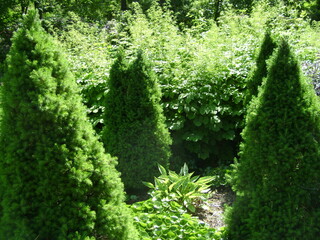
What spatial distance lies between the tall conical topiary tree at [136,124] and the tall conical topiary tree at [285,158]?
2.05m

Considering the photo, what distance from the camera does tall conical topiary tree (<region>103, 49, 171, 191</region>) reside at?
15.3 ft

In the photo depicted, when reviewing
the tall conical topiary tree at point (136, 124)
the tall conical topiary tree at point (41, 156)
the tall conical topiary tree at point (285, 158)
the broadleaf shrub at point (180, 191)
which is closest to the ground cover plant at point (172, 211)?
the broadleaf shrub at point (180, 191)

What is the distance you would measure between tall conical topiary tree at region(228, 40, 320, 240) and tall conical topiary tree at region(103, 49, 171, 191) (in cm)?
205

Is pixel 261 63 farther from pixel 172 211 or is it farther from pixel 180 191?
pixel 172 211

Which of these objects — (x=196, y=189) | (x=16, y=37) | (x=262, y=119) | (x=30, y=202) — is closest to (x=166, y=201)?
(x=196, y=189)

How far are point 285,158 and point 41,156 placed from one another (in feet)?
5.92

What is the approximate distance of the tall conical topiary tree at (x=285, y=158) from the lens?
8.75 feet

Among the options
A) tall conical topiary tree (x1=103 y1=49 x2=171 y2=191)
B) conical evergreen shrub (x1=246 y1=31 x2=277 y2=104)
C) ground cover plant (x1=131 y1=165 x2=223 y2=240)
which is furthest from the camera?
conical evergreen shrub (x1=246 y1=31 x2=277 y2=104)

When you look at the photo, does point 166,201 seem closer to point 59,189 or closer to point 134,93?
point 134,93

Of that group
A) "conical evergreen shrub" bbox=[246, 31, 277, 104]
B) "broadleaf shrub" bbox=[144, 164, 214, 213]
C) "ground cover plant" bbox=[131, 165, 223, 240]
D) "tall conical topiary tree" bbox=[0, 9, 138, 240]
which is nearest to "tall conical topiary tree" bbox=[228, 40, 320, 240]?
"ground cover plant" bbox=[131, 165, 223, 240]

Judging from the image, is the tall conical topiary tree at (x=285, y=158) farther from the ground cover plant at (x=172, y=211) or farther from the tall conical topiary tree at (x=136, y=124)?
the tall conical topiary tree at (x=136, y=124)

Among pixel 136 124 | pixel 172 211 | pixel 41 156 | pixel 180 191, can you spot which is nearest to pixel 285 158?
pixel 172 211

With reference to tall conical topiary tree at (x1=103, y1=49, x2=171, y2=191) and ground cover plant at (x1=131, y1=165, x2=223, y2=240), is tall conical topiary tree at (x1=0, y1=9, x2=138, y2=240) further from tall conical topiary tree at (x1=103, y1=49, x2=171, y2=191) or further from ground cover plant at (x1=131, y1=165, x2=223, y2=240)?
tall conical topiary tree at (x1=103, y1=49, x2=171, y2=191)

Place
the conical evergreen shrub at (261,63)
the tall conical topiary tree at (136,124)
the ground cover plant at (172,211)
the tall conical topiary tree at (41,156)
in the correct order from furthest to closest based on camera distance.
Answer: the conical evergreen shrub at (261,63) < the tall conical topiary tree at (136,124) < the ground cover plant at (172,211) < the tall conical topiary tree at (41,156)
